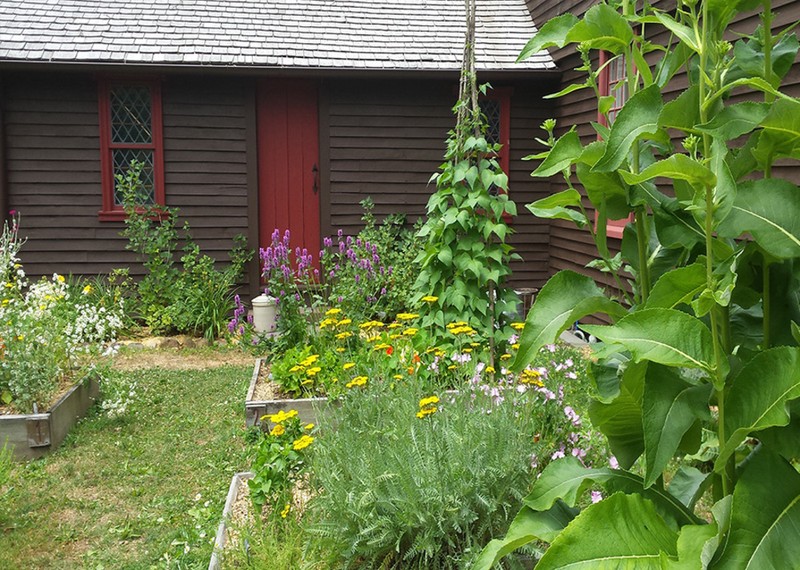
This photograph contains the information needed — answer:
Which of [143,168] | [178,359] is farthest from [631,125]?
[143,168]

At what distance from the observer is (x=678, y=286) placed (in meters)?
1.37

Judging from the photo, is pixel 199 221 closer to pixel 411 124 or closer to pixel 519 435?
pixel 411 124

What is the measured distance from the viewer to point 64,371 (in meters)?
5.67

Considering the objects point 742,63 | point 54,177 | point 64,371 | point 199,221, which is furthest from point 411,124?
point 742,63

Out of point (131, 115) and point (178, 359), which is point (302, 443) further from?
point (131, 115)

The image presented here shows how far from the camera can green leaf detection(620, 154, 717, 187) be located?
115 centimetres

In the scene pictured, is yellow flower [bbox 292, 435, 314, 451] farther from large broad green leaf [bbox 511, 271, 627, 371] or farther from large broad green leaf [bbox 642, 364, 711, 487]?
large broad green leaf [bbox 642, 364, 711, 487]

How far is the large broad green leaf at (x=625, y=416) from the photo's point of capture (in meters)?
1.44

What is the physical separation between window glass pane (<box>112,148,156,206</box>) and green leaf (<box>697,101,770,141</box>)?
28.8 feet

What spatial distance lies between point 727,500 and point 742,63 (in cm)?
88

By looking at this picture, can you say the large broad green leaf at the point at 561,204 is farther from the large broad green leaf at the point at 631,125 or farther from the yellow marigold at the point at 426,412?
the yellow marigold at the point at 426,412

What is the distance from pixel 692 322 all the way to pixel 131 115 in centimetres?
916

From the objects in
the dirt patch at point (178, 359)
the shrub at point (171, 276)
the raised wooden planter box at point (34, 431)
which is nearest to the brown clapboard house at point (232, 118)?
the shrub at point (171, 276)

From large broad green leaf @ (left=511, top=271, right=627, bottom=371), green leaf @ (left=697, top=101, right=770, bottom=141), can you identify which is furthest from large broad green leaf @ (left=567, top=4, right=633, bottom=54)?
large broad green leaf @ (left=511, top=271, right=627, bottom=371)
